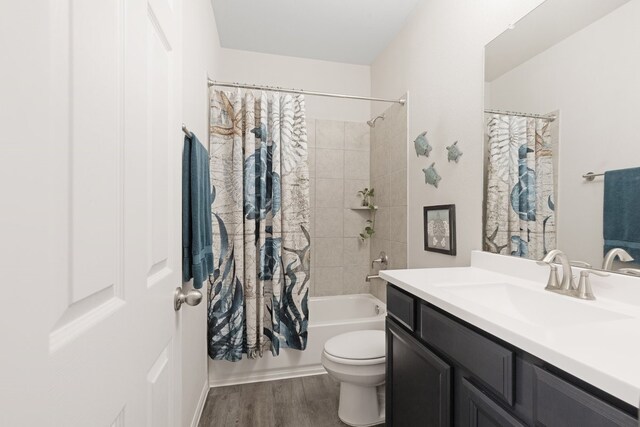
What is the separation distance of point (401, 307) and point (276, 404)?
1.17 m

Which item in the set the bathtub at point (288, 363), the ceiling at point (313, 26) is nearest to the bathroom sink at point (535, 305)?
the bathtub at point (288, 363)

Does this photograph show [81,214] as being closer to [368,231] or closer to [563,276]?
[563,276]

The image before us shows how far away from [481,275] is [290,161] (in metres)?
1.41

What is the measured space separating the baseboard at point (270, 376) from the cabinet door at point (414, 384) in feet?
3.13

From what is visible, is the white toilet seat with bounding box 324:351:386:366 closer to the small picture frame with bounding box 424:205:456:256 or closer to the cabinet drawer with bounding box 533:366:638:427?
the small picture frame with bounding box 424:205:456:256

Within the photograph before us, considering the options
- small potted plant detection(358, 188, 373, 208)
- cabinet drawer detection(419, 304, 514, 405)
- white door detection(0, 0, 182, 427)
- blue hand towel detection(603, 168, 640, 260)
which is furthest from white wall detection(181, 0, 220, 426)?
blue hand towel detection(603, 168, 640, 260)

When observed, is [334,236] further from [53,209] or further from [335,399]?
[53,209]

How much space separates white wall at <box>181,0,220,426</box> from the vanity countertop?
1.03 metres

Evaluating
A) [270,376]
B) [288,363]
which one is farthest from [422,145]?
[270,376]

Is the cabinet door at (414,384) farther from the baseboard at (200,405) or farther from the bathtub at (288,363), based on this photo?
the baseboard at (200,405)

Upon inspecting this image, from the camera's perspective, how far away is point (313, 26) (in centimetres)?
216

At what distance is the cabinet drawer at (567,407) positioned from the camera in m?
0.50

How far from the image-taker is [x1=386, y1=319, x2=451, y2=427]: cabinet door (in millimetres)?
931

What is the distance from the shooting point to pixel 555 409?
592 mm
